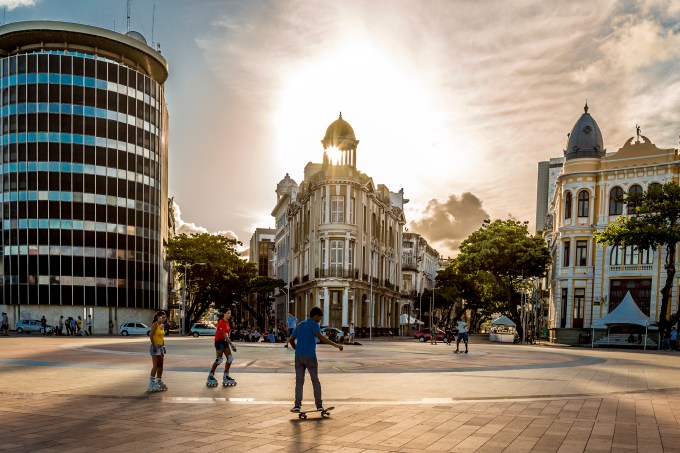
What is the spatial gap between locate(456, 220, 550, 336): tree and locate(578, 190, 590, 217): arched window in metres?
6.51

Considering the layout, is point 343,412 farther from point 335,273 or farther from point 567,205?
point 567,205

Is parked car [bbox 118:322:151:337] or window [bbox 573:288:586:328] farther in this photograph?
parked car [bbox 118:322:151:337]

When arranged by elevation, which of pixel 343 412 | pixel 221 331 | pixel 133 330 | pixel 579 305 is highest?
pixel 221 331

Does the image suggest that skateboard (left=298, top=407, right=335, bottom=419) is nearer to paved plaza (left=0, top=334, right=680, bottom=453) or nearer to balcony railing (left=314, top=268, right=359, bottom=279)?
paved plaza (left=0, top=334, right=680, bottom=453)

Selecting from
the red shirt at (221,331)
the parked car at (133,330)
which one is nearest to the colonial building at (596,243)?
the parked car at (133,330)

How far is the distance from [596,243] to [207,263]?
38.8m

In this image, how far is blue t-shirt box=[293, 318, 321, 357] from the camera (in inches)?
404

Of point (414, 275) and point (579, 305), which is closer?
point (579, 305)

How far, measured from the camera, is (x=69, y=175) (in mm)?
65375

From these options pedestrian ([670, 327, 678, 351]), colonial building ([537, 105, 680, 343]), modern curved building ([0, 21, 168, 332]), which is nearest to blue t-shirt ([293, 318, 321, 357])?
pedestrian ([670, 327, 678, 351])

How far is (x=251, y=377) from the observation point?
633 inches

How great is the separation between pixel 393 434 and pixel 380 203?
56504 mm

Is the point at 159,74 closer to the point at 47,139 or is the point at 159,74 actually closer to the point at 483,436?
the point at 47,139

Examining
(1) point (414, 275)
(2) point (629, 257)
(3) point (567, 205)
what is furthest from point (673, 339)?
(1) point (414, 275)
